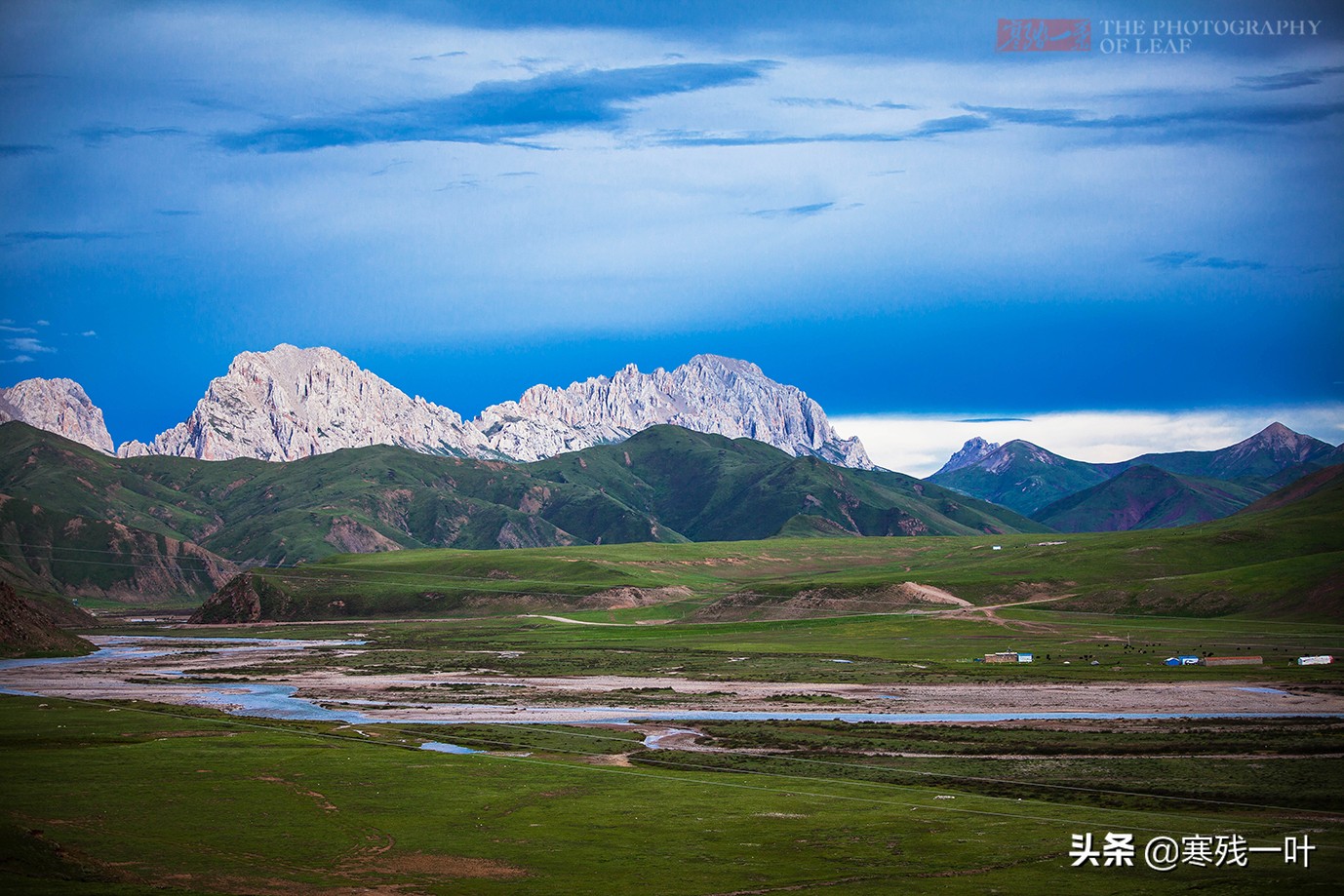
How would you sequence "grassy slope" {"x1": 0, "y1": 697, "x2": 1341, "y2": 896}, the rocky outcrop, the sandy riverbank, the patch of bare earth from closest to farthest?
"grassy slope" {"x1": 0, "y1": 697, "x2": 1341, "y2": 896}
the patch of bare earth
the sandy riverbank
the rocky outcrop

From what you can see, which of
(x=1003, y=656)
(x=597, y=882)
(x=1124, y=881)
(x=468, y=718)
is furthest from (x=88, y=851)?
(x=1003, y=656)

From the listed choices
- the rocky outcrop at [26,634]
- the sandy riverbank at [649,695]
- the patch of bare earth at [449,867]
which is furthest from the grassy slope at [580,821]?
the rocky outcrop at [26,634]

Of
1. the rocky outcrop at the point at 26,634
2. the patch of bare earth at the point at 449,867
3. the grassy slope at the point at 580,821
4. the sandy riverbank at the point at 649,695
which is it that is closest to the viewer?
the grassy slope at the point at 580,821

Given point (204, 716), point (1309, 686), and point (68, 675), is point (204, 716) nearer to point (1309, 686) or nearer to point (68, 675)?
point (68, 675)

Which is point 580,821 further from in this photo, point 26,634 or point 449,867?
point 26,634

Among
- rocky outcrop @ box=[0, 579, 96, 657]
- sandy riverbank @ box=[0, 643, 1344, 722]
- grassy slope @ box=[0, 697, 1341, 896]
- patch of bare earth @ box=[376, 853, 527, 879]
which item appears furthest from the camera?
rocky outcrop @ box=[0, 579, 96, 657]

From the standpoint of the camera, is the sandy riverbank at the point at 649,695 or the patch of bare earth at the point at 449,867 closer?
the patch of bare earth at the point at 449,867

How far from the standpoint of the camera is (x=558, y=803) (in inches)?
2665

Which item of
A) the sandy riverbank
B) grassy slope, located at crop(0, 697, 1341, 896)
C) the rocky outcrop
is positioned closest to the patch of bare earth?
grassy slope, located at crop(0, 697, 1341, 896)

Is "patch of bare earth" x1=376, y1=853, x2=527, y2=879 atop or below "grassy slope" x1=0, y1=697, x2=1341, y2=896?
below

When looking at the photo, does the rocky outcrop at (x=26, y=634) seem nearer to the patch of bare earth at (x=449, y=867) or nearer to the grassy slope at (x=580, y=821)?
the grassy slope at (x=580, y=821)

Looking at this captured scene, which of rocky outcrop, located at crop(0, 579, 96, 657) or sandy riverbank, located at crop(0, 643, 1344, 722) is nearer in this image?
sandy riverbank, located at crop(0, 643, 1344, 722)

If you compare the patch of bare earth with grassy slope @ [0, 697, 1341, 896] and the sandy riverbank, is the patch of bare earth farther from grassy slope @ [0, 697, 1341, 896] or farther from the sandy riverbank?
the sandy riverbank

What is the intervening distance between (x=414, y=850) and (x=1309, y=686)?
99.3 metres
